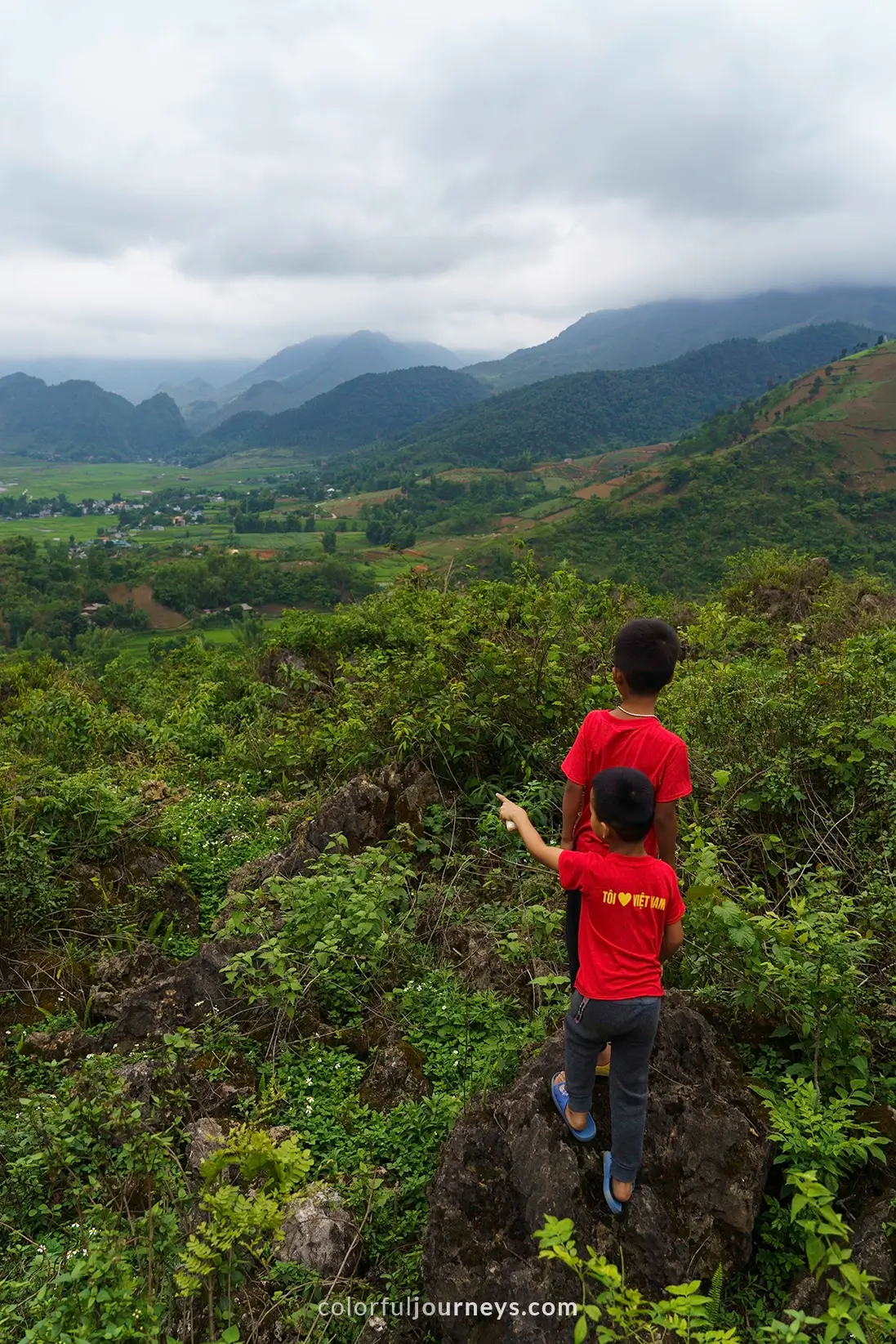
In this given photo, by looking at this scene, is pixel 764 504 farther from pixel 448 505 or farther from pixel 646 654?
pixel 646 654

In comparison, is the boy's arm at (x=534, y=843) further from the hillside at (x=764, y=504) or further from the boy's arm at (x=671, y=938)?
the hillside at (x=764, y=504)

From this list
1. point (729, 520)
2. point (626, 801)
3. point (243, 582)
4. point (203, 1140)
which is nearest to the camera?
point (626, 801)

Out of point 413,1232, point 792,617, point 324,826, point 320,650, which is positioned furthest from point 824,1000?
point 792,617

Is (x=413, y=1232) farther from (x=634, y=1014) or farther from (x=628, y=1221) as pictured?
(x=634, y=1014)

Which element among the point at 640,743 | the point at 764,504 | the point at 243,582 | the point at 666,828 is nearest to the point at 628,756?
the point at 640,743

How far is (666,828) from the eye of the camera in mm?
2600

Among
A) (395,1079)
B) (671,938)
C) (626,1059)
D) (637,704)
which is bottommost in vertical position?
(395,1079)

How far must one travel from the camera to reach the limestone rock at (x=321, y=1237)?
2635mm

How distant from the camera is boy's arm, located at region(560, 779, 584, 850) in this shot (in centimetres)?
272

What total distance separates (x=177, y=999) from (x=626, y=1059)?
113 inches

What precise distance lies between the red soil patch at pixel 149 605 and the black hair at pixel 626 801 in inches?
2337

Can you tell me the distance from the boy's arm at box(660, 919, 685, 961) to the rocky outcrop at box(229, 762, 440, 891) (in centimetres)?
277

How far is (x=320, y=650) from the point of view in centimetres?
977

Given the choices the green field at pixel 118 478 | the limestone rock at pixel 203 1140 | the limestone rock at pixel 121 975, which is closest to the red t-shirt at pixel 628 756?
the limestone rock at pixel 203 1140
